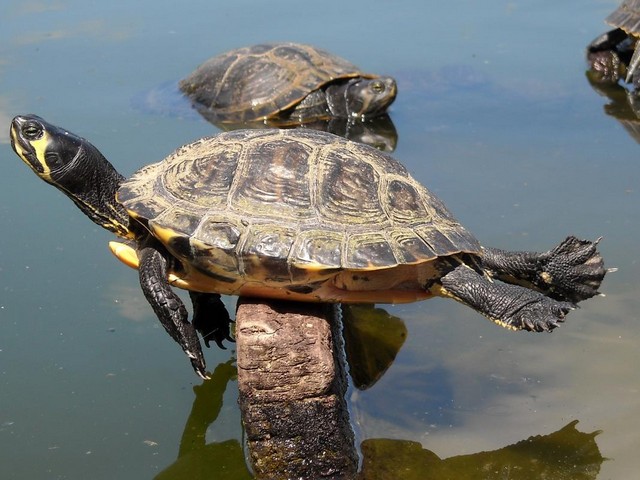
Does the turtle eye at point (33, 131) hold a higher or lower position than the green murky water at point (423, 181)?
higher

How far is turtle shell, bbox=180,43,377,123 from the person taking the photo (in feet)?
34.6

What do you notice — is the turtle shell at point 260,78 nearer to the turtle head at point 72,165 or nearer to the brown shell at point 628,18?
the brown shell at point 628,18

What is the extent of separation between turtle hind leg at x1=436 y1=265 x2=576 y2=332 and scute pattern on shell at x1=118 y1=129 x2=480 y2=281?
0.63 feet

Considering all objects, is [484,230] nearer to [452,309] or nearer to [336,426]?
[452,309]

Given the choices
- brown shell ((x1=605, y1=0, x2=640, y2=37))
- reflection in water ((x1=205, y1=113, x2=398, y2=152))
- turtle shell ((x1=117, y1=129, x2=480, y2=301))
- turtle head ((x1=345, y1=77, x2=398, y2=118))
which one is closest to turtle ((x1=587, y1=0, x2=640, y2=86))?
brown shell ((x1=605, y1=0, x2=640, y2=37))

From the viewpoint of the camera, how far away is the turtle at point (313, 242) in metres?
4.86

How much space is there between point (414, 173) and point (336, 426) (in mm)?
4038

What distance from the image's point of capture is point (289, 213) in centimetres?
496

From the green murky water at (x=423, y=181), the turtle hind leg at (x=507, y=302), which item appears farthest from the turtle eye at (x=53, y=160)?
the turtle hind leg at (x=507, y=302)

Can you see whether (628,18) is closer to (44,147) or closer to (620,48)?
(620,48)

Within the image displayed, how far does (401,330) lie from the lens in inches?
239

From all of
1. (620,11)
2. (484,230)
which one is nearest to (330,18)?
(620,11)

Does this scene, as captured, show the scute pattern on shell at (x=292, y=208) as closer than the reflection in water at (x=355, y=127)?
Yes

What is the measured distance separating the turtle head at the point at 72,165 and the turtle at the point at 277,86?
4.68 meters
